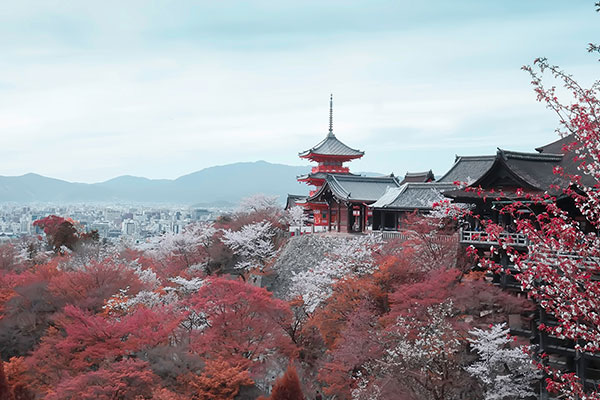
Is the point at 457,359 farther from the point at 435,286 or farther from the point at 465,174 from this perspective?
the point at 465,174

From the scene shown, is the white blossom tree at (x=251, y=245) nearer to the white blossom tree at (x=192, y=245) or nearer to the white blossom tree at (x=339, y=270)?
the white blossom tree at (x=192, y=245)

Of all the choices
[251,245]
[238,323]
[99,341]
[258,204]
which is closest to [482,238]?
[238,323]

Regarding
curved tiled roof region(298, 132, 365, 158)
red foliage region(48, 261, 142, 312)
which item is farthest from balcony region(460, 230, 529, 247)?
curved tiled roof region(298, 132, 365, 158)

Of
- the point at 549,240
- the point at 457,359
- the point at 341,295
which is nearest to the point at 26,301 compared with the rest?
the point at 341,295

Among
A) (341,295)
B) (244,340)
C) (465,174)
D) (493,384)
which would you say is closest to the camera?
(493,384)

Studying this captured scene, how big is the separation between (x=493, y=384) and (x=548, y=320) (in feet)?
8.26

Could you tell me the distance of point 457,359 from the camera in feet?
53.3

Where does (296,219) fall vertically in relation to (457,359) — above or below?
above

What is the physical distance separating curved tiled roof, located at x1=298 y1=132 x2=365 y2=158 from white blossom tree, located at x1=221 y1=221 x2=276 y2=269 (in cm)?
805

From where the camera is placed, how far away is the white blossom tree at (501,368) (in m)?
14.6

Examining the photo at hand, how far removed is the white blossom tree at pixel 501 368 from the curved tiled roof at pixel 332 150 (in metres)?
25.6

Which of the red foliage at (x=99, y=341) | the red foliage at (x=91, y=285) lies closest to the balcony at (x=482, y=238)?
the red foliage at (x=99, y=341)

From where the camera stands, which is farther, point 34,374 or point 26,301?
point 26,301

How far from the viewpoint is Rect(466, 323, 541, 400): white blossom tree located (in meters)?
14.6
